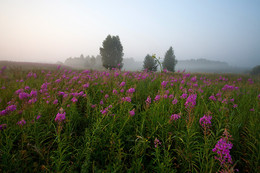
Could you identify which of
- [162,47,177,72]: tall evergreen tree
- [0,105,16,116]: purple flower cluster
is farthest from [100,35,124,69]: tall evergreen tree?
[0,105,16,116]: purple flower cluster

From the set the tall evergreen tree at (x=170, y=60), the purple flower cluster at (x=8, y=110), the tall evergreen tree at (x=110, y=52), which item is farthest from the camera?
the tall evergreen tree at (x=170, y=60)

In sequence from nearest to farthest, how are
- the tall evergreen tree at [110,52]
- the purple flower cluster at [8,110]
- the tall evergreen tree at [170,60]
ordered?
1. the purple flower cluster at [8,110]
2. the tall evergreen tree at [110,52]
3. the tall evergreen tree at [170,60]

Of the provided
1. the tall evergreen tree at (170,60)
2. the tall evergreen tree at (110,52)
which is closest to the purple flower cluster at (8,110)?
the tall evergreen tree at (110,52)

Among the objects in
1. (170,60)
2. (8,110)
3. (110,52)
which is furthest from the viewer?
(170,60)

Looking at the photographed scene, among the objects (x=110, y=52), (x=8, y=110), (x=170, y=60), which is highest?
(x=110, y=52)

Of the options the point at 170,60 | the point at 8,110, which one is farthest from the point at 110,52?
the point at 8,110

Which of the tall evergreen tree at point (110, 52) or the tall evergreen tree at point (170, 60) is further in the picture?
the tall evergreen tree at point (170, 60)

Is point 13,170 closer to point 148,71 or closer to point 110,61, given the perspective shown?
point 148,71

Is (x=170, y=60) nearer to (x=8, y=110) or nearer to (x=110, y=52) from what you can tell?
A: (x=110, y=52)

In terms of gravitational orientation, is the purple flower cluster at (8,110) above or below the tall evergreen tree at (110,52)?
below

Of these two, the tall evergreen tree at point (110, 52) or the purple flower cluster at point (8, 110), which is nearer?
the purple flower cluster at point (8, 110)

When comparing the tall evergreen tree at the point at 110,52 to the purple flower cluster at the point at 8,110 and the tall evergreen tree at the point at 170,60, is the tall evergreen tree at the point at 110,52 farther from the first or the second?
the purple flower cluster at the point at 8,110

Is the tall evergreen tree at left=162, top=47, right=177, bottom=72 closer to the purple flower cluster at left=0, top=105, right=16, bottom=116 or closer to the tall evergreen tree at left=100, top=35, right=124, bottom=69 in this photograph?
the tall evergreen tree at left=100, top=35, right=124, bottom=69

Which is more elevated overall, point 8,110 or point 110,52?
point 110,52
